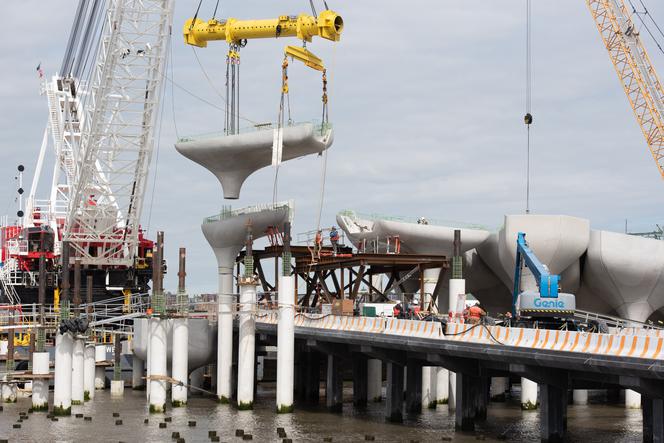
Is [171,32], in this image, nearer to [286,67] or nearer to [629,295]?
[286,67]

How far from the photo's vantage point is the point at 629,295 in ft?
272

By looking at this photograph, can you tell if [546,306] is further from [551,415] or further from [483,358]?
[551,415]

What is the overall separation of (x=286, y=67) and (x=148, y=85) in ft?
74.8

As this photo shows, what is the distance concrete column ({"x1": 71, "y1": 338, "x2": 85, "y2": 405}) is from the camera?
65.5 m

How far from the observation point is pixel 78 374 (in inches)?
2635

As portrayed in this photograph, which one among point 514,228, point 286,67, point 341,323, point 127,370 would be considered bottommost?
point 127,370

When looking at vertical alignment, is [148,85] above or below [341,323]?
above

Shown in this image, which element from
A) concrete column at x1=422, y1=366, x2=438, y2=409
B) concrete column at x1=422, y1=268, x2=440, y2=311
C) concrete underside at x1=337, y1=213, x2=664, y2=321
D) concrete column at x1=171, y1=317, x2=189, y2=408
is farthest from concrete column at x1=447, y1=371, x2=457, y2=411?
concrete column at x1=422, y1=268, x2=440, y2=311

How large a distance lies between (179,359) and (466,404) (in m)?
19.9

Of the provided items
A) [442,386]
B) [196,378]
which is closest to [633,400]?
[442,386]

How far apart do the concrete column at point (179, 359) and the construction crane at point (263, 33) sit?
17.2 meters

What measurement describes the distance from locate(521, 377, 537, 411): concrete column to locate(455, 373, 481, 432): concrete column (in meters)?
12.0

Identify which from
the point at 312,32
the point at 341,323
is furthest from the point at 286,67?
the point at 341,323

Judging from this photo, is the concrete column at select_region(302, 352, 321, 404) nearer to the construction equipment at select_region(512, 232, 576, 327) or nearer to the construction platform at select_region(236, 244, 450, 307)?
the construction platform at select_region(236, 244, 450, 307)
